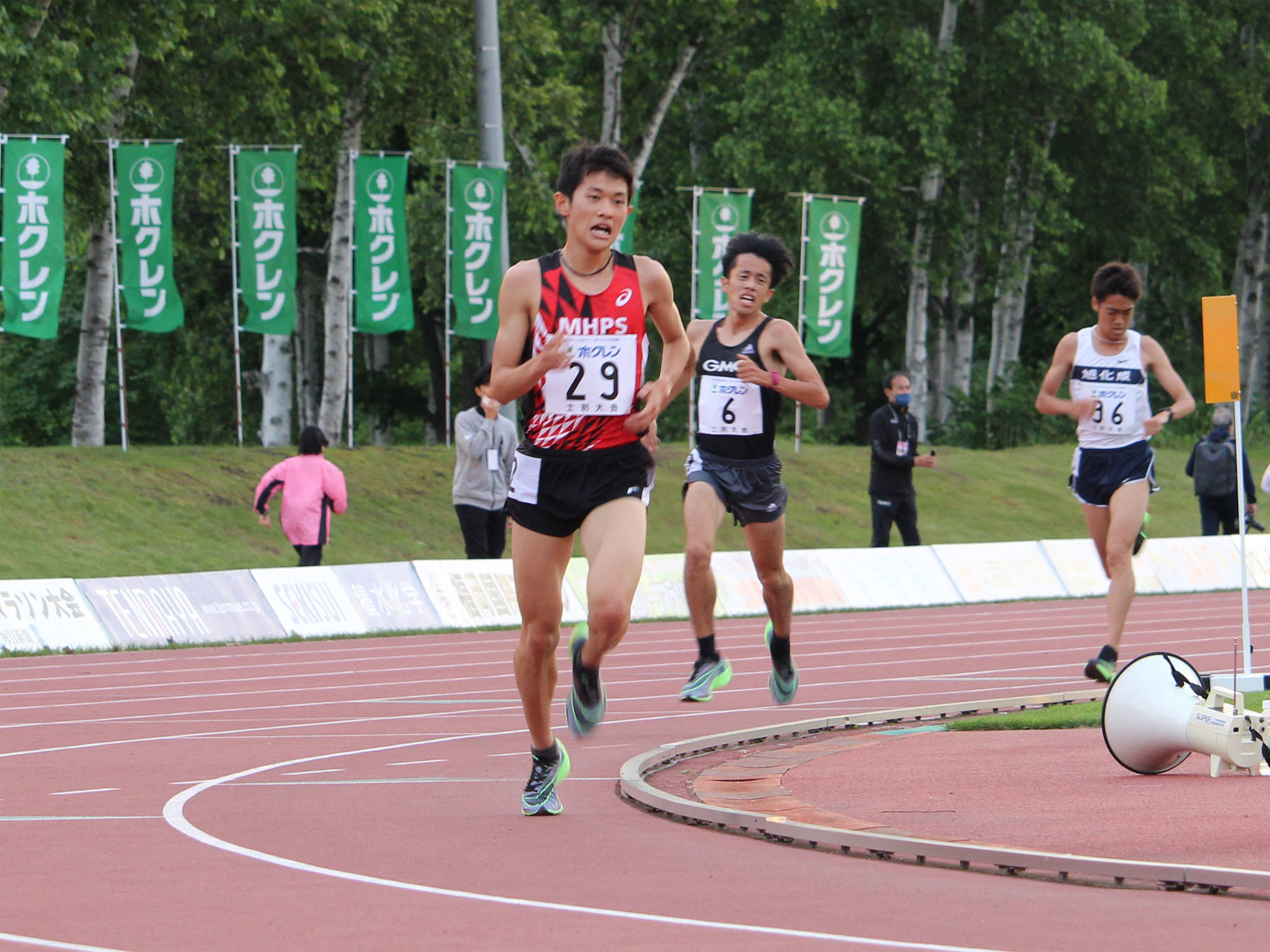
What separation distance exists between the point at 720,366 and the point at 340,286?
71.5 feet

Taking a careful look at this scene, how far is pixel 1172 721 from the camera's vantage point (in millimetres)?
7023

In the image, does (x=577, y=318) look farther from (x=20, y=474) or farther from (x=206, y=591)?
(x=20, y=474)

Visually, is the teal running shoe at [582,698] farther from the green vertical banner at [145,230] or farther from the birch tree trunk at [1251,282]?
the birch tree trunk at [1251,282]

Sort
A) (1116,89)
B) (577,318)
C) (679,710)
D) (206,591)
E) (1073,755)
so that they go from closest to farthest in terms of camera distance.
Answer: (577,318) → (1073,755) → (679,710) → (206,591) → (1116,89)

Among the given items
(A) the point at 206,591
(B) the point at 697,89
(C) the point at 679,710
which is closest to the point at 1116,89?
(B) the point at 697,89

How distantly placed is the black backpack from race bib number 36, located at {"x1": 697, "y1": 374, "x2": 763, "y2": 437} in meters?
14.6

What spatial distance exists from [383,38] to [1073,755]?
24.9m

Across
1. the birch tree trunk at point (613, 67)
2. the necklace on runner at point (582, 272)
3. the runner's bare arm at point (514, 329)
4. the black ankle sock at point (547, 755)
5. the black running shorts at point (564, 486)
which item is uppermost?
the birch tree trunk at point (613, 67)

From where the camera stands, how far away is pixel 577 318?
6727 millimetres

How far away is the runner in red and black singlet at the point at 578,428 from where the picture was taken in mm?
6711

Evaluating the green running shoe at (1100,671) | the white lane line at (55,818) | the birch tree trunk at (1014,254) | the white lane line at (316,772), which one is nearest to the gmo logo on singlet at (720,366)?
the green running shoe at (1100,671)

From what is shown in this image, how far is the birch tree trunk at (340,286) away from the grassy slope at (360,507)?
2.45 metres

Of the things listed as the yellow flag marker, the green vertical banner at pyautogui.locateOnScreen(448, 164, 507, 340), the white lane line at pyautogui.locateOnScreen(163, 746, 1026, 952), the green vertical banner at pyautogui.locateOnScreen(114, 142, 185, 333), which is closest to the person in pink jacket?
the green vertical banner at pyautogui.locateOnScreen(114, 142, 185, 333)

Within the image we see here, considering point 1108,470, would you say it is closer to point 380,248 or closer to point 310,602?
point 310,602
